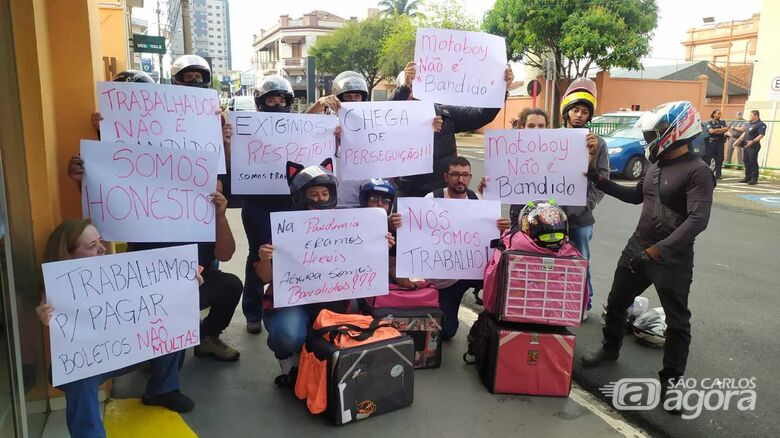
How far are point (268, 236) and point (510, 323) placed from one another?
1.86 m

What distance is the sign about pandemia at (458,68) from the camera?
12.6ft

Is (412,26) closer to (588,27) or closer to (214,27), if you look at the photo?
(588,27)

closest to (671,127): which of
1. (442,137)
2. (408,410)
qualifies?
(442,137)

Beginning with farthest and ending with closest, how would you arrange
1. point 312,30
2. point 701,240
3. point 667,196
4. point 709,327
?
point 312,30
point 701,240
point 709,327
point 667,196

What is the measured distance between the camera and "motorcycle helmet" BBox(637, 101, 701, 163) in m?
3.21

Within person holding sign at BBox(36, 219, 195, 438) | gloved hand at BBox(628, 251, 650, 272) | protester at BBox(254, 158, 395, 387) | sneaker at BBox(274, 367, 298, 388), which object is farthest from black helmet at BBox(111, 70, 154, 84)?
gloved hand at BBox(628, 251, 650, 272)

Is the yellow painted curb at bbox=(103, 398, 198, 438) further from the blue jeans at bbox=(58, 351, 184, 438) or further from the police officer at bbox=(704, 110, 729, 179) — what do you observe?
the police officer at bbox=(704, 110, 729, 179)

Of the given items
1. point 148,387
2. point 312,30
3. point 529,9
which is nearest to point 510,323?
point 148,387

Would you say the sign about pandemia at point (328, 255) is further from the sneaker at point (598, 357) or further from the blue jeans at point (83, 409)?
the sneaker at point (598, 357)

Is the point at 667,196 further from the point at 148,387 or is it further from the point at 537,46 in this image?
the point at 537,46

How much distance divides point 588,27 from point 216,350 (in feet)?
71.0

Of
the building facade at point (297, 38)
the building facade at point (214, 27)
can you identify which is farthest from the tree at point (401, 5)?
the building facade at point (214, 27)

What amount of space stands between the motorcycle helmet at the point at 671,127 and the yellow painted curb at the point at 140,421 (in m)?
3.14

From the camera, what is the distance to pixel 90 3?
308cm
